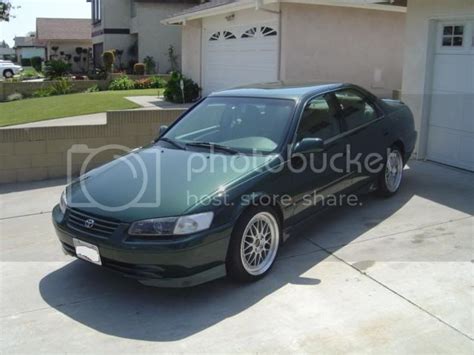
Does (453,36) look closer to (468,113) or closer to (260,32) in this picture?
(468,113)

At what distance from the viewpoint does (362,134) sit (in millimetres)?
6043

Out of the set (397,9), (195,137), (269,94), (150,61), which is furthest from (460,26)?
(150,61)

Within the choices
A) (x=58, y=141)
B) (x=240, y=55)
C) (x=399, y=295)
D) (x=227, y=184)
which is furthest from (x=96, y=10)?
(x=399, y=295)

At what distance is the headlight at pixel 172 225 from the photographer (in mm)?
3939

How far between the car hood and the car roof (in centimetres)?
101

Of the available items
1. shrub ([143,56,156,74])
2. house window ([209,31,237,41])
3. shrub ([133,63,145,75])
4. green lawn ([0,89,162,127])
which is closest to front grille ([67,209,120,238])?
green lawn ([0,89,162,127])

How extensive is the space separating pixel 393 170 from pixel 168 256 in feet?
12.9

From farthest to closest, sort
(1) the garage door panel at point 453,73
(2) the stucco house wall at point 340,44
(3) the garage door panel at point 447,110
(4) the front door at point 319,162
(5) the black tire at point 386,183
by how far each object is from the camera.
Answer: (2) the stucco house wall at point 340,44, (3) the garage door panel at point 447,110, (1) the garage door panel at point 453,73, (5) the black tire at point 386,183, (4) the front door at point 319,162

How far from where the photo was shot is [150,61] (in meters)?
30.1

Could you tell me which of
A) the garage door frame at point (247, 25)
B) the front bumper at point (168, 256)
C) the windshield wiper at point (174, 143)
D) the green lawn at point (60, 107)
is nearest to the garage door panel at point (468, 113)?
the windshield wiper at point (174, 143)

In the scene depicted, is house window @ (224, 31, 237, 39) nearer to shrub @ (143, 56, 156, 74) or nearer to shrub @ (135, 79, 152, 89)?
shrub @ (135, 79, 152, 89)

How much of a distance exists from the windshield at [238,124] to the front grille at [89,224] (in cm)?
141

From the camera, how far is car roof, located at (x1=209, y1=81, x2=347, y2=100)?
17.9 ft

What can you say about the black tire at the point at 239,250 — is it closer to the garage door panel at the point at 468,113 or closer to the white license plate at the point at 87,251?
the white license plate at the point at 87,251
